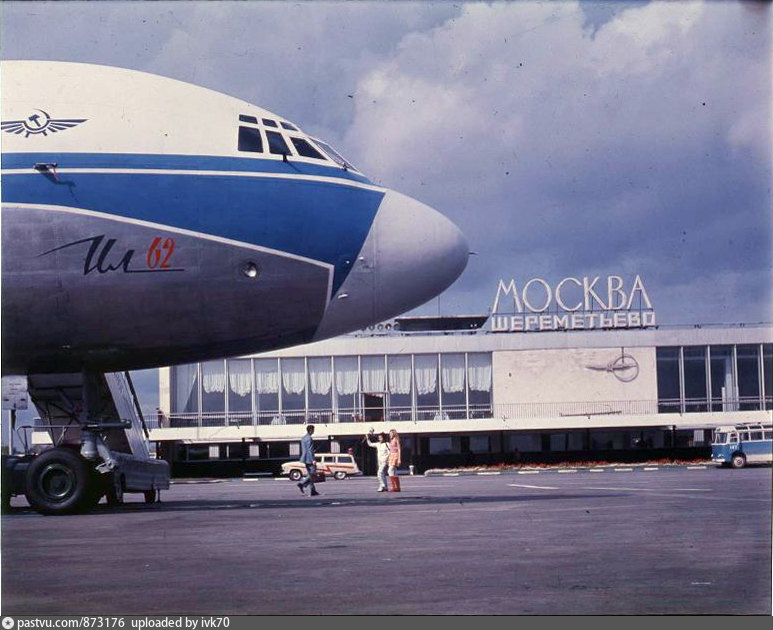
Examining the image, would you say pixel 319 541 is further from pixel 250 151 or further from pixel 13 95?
pixel 13 95

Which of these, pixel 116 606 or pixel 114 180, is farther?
pixel 114 180

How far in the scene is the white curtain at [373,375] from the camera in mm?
75125

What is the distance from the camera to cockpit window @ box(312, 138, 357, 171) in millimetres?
20553

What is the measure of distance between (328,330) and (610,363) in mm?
55331

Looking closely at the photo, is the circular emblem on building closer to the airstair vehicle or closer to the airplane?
the airstair vehicle

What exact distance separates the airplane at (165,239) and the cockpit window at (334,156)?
0.04 metres

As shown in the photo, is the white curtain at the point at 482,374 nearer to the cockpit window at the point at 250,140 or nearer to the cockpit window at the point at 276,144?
the cockpit window at the point at 276,144

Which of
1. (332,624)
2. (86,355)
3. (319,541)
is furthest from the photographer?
(86,355)

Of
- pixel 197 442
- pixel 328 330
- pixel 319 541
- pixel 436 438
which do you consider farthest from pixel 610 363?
pixel 319 541

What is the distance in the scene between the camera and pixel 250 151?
19.7 metres

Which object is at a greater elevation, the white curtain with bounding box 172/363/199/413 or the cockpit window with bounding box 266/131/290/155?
the cockpit window with bounding box 266/131/290/155

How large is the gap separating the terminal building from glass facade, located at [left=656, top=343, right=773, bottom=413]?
0.29 ft

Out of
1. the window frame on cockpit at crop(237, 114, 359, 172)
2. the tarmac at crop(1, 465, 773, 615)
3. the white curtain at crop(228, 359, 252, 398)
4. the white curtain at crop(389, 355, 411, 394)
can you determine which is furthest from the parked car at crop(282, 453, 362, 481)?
the window frame on cockpit at crop(237, 114, 359, 172)

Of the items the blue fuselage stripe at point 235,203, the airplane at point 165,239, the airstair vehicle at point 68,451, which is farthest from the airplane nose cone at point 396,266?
the airstair vehicle at point 68,451
